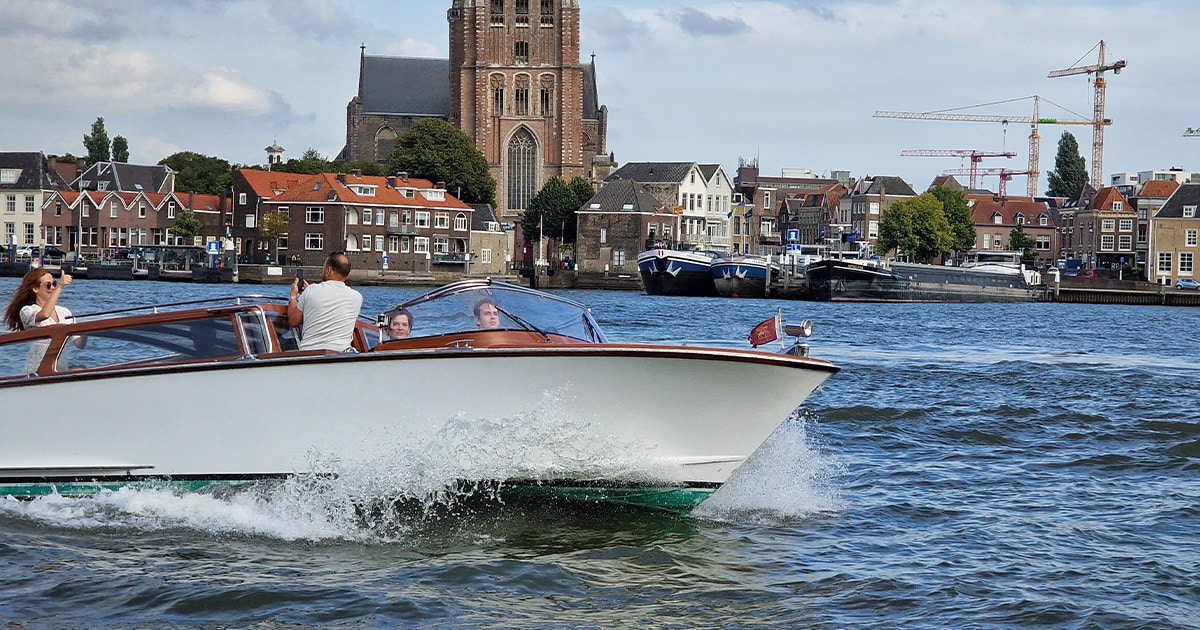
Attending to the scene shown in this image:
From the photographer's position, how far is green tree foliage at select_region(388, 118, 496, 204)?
11412 cm

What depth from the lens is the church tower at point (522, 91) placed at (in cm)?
12419

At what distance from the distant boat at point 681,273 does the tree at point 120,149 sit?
91.2 m

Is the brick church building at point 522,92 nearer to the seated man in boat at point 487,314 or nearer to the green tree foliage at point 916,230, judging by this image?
the green tree foliage at point 916,230

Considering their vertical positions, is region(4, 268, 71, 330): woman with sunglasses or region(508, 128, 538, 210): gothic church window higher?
region(508, 128, 538, 210): gothic church window

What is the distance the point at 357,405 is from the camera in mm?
9820

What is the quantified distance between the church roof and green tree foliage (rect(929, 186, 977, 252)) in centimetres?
4871

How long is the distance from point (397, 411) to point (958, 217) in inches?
4522

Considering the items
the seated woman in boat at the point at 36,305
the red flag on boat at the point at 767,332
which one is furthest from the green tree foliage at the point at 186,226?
the red flag on boat at the point at 767,332

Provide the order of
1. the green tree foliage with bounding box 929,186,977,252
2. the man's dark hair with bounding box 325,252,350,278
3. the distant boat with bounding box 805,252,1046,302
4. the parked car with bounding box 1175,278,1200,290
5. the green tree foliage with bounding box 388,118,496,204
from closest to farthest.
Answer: the man's dark hair with bounding box 325,252,350,278 → the distant boat with bounding box 805,252,1046,302 → the parked car with bounding box 1175,278,1200,290 → the green tree foliage with bounding box 388,118,496,204 → the green tree foliage with bounding box 929,186,977,252

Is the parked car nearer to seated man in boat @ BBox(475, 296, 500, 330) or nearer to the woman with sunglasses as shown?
seated man in boat @ BBox(475, 296, 500, 330)

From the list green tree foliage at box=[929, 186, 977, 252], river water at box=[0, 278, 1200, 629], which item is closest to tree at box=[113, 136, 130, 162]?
green tree foliage at box=[929, 186, 977, 252]

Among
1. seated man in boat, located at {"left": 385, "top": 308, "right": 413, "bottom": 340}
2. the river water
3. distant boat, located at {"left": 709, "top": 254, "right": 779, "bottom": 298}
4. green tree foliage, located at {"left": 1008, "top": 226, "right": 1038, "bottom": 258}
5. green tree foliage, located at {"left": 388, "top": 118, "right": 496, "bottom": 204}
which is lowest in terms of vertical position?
the river water

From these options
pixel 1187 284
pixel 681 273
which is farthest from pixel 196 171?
pixel 1187 284

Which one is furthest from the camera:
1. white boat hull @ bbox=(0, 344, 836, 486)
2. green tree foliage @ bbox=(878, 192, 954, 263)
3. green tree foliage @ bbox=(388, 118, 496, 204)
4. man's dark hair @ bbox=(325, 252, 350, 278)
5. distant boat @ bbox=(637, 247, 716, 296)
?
green tree foliage @ bbox=(388, 118, 496, 204)
